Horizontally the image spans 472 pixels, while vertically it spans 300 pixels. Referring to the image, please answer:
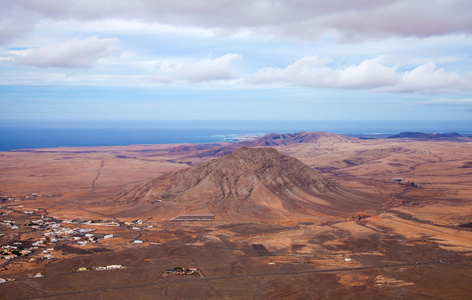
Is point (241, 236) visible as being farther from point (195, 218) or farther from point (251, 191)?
point (251, 191)

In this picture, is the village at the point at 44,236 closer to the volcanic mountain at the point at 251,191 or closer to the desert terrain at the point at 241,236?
the desert terrain at the point at 241,236

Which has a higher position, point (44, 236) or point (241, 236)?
point (44, 236)

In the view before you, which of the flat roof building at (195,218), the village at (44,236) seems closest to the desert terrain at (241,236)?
the village at (44,236)

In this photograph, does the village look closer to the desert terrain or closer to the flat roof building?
the desert terrain

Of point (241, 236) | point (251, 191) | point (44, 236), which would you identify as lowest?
point (241, 236)

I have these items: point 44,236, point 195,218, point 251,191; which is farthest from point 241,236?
point 44,236

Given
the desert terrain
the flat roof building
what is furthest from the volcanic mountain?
the flat roof building

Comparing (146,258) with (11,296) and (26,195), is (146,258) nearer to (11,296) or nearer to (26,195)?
(11,296)
